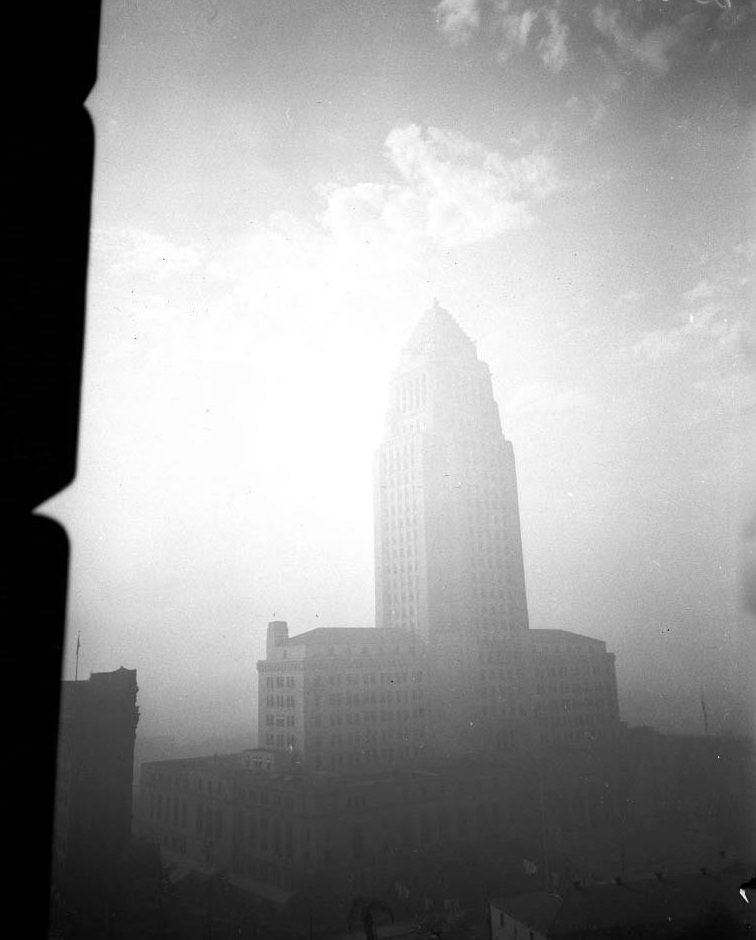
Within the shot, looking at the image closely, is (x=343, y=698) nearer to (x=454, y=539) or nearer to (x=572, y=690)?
(x=454, y=539)

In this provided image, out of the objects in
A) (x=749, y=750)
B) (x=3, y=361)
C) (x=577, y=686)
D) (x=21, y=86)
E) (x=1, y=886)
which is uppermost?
(x=21, y=86)

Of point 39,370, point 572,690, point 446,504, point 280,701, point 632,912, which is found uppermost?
point 446,504

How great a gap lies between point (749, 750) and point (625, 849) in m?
20.3

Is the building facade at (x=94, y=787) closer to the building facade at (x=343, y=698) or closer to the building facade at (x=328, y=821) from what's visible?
the building facade at (x=328, y=821)

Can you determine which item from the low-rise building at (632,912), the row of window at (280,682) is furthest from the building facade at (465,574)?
the low-rise building at (632,912)

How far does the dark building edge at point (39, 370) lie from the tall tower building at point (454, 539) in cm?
5230

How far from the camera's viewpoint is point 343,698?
4544cm

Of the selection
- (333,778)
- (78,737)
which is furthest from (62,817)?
(333,778)

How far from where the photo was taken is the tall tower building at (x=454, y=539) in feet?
170

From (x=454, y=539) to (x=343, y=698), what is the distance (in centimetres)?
1676

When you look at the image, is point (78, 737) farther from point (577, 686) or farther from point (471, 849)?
point (577, 686)

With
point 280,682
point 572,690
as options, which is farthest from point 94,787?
point 572,690

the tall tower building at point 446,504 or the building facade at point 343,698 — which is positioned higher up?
the tall tower building at point 446,504

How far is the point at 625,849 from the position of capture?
37.4 m
